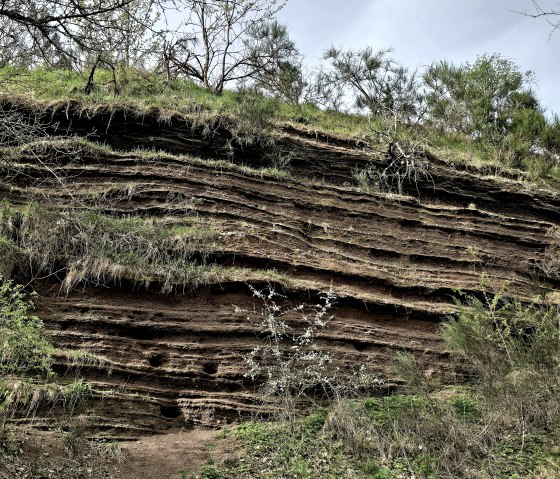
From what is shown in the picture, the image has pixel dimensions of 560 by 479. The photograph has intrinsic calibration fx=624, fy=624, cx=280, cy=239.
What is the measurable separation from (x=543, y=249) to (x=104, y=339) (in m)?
7.60

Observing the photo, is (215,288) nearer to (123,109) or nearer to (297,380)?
(297,380)

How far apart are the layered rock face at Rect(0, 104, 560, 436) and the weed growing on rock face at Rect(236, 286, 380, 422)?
15 cm

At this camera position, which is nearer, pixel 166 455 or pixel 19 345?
pixel 166 455

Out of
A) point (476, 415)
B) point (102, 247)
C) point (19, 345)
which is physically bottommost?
point (476, 415)

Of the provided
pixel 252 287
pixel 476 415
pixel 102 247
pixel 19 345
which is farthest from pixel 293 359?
pixel 19 345

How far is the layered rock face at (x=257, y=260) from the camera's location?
7.48m

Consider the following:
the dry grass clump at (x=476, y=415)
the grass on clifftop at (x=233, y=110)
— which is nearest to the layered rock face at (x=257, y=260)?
the grass on clifftop at (x=233, y=110)

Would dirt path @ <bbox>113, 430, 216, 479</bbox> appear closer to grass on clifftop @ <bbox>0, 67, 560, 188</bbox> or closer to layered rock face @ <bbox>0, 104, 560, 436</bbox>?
layered rock face @ <bbox>0, 104, 560, 436</bbox>

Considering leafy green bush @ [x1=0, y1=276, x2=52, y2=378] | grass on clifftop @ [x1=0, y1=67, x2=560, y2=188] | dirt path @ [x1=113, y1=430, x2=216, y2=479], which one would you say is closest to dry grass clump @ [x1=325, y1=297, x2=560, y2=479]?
dirt path @ [x1=113, y1=430, x2=216, y2=479]

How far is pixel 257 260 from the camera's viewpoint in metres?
8.91

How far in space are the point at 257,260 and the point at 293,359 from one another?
5.59 feet

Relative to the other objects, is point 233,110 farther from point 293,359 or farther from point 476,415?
point 476,415

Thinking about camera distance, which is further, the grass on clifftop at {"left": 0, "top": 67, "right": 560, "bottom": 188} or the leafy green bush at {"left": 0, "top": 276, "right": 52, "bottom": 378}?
the grass on clifftop at {"left": 0, "top": 67, "right": 560, "bottom": 188}

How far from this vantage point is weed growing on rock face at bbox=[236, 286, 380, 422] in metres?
7.50
